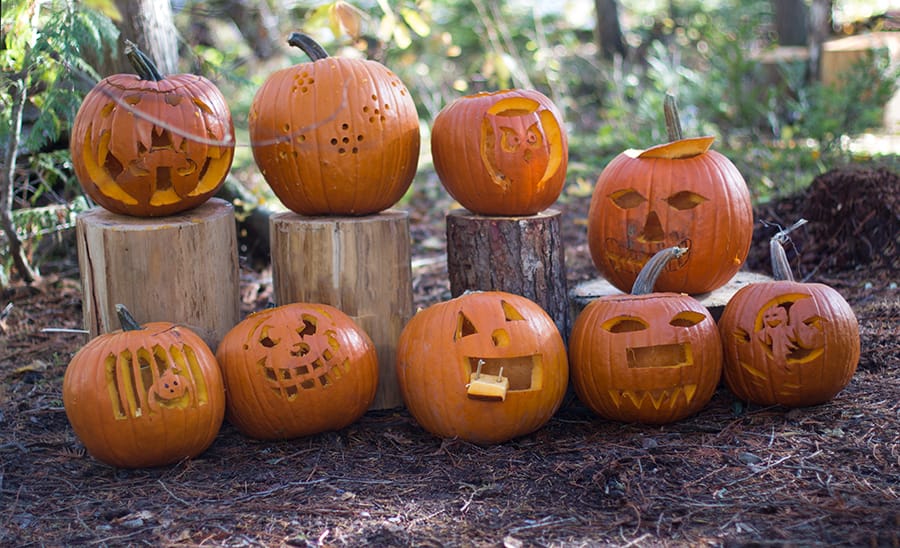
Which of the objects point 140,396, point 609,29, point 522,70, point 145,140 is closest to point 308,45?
point 145,140

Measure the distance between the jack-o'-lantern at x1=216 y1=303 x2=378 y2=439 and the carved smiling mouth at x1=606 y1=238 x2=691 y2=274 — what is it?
1261 mm

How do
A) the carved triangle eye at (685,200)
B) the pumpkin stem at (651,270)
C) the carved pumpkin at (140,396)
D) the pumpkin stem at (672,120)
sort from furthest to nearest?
the pumpkin stem at (672,120) < the carved triangle eye at (685,200) < the pumpkin stem at (651,270) < the carved pumpkin at (140,396)

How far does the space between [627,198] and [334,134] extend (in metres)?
1.36

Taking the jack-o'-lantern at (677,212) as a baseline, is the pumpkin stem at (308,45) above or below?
above

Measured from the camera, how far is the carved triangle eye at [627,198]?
3891mm

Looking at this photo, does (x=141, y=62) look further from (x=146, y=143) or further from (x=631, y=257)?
(x=631, y=257)

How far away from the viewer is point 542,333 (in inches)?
133

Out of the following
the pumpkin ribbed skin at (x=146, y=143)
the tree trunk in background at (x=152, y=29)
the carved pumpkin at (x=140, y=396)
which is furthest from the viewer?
the tree trunk in background at (x=152, y=29)

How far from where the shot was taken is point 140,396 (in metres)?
3.07

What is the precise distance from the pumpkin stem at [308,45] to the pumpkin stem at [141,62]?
2.01 ft

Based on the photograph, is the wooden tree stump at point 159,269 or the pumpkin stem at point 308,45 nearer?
the wooden tree stump at point 159,269

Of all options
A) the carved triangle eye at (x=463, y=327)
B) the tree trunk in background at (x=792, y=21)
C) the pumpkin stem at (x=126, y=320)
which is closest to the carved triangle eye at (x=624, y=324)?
the carved triangle eye at (x=463, y=327)

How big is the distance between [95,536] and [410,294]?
170 centimetres

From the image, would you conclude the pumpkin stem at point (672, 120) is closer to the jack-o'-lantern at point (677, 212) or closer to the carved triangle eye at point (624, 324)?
the jack-o'-lantern at point (677, 212)
